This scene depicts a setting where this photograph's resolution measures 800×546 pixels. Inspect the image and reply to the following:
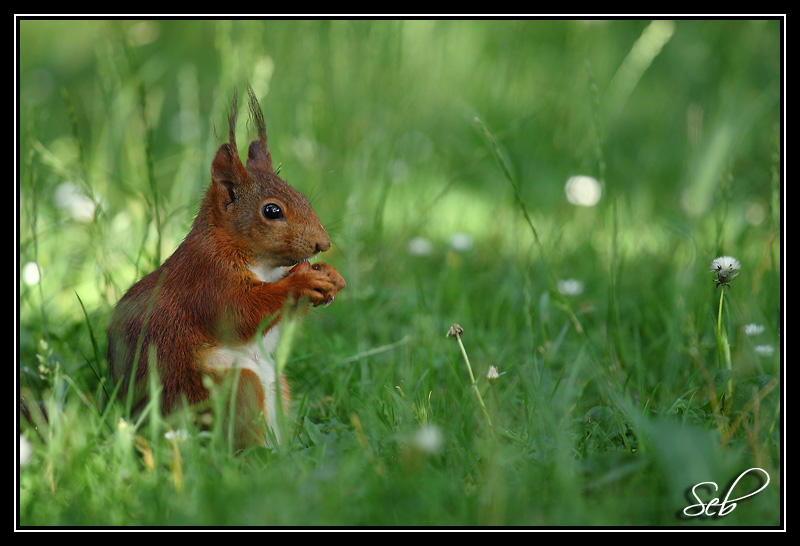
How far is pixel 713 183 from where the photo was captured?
3.96m

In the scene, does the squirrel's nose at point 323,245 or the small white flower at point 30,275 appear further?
the small white flower at point 30,275

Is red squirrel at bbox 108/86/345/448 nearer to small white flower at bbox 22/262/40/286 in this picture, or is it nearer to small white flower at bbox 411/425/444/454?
small white flower at bbox 411/425/444/454

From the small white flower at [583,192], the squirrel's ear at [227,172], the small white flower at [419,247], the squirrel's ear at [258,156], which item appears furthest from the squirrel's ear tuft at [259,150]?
the small white flower at [583,192]

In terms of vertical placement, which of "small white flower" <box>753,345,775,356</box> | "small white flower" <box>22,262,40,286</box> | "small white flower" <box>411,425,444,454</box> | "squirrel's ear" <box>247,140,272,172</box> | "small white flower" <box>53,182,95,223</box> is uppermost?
"small white flower" <box>53,182,95,223</box>

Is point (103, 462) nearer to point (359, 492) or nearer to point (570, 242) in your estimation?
point (359, 492)

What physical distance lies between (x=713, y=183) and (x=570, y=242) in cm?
82

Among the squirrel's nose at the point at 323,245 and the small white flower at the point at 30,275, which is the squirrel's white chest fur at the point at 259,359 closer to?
the squirrel's nose at the point at 323,245

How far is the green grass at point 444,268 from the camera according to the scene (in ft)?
6.44

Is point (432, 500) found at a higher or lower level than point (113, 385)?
lower

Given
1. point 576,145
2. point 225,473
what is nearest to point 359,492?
point 225,473

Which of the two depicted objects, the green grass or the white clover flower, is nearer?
the green grass

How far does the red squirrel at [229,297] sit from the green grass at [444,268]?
139 millimetres

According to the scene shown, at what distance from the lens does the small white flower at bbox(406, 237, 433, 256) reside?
13.1ft
